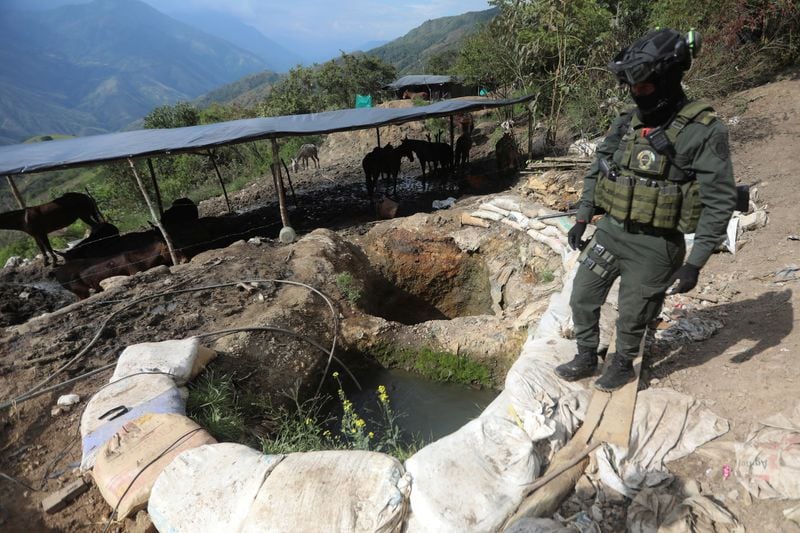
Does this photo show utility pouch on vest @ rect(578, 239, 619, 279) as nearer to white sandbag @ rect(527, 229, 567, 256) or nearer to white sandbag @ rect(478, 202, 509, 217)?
white sandbag @ rect(527, 229, 567, 256)

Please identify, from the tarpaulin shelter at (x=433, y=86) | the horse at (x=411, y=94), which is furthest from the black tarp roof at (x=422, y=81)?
the horse at (x=411, y=94)

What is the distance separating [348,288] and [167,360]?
2.29m

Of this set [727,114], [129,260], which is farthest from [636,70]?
[727,114]

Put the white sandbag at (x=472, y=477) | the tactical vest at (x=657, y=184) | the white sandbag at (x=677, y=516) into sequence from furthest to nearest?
the tactical vest at (x=657, y=184) → the white sandbag at (x=472, y=477) → the white sandbag at (x=677, y=516)

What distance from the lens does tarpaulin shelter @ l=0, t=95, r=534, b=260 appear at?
5672 millimetres

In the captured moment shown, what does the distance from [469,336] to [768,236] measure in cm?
304

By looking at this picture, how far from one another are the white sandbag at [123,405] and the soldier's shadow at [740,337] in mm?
3080

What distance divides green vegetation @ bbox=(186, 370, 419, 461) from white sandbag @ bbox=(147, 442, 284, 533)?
1.92 feet

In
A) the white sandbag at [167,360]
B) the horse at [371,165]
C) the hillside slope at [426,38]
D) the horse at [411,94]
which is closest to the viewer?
the white sandbag at [167,360]

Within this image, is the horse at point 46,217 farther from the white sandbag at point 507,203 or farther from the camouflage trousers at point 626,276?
the camouflage trousers at point 626,276

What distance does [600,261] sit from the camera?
2102mm

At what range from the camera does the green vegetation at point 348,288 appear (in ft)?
15.6

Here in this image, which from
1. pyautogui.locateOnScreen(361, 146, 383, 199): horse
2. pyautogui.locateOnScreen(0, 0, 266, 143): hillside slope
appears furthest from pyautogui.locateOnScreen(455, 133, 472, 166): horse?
pyautogui.locateOnScreen(0, 0, 266, 143): hillside slope

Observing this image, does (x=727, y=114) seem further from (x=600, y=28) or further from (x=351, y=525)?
(x=351, y=525)
